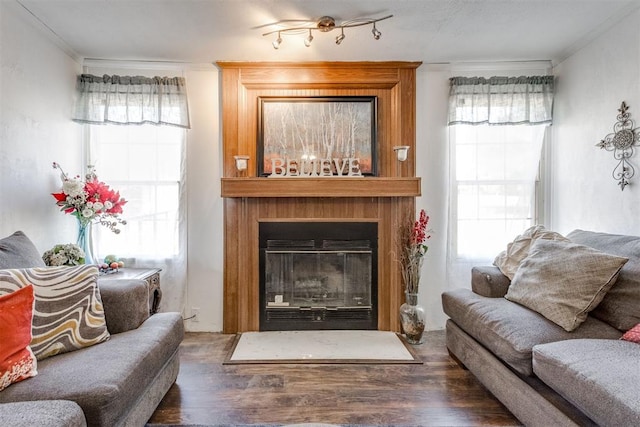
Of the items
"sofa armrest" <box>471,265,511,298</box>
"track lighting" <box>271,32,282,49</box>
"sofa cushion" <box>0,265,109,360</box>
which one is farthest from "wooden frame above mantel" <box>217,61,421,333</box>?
"sofa cushion" <box>0,265,109,360</box>

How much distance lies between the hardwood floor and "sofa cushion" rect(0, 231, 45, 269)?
1.10m

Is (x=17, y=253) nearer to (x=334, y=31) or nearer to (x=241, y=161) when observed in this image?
(x=241, y=161)

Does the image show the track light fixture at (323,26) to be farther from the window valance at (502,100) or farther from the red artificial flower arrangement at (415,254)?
the red artificial flower arrangement at (415,254)

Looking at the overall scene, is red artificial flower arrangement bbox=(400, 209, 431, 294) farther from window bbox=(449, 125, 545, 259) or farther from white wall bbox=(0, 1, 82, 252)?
white wall bbox=(0, 1, 82, 252)

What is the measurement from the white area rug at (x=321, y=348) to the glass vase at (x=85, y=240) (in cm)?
138

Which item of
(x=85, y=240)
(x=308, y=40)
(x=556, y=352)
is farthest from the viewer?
(x=85, y=240)

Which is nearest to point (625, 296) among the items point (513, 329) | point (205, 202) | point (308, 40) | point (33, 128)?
point (513, 329)

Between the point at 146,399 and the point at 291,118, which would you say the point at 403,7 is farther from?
the point at 146,399

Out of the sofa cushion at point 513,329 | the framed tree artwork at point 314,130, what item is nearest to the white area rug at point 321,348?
the sofa cushion at point 513,329

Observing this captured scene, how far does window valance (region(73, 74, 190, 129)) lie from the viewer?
307cm

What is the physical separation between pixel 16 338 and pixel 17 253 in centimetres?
67

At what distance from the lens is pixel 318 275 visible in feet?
10.7

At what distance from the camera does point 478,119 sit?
320 cm

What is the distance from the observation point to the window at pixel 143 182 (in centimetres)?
319
